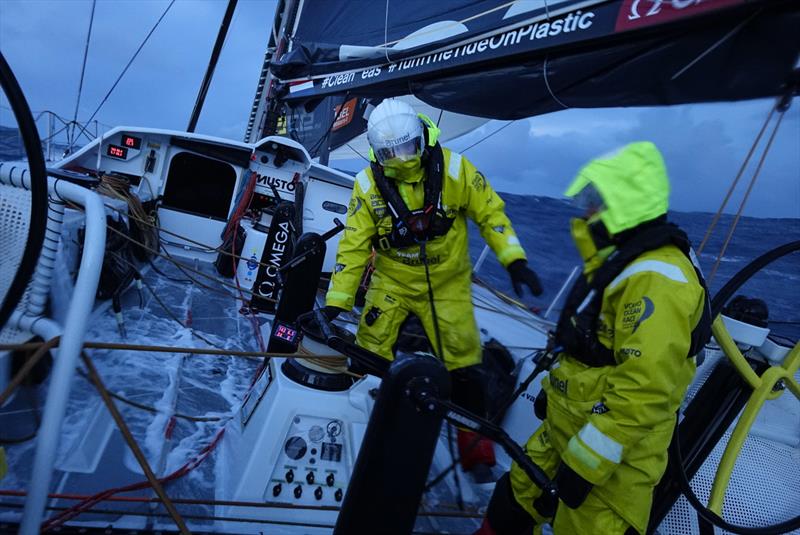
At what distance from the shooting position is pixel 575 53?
1.96m

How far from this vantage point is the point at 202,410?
278 cm

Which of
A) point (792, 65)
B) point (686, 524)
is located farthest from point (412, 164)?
point (686, 524)

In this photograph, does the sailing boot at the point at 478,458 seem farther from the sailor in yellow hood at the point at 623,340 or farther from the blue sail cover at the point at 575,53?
the blue sail cover at the point at 575,53

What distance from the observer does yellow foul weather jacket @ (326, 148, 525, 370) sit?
228 centimetres

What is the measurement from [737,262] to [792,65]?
184 centimetres

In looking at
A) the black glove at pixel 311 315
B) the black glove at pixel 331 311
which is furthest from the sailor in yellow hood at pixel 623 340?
the black glove at pixel 331 311

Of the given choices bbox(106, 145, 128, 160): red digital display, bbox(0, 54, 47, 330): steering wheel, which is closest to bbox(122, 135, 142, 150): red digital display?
bbox(106, 145, 128, 160): red digital display

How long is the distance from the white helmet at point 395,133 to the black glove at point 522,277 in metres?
0.62

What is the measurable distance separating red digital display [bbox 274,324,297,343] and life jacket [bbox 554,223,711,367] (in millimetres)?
1492

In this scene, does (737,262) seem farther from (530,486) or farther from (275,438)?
(275,438)

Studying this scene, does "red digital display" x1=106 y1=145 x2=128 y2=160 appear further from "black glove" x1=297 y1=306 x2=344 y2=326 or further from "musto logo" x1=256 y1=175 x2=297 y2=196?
"black glove" x1=297 y1=306 x2=344 y2=326

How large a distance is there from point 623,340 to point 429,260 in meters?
1.12

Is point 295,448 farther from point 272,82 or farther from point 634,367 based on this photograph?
point 272,82

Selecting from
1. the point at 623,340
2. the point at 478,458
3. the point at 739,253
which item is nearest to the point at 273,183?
the point at 478,458
